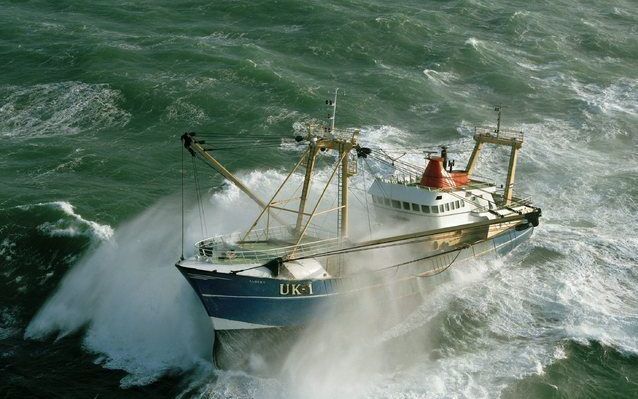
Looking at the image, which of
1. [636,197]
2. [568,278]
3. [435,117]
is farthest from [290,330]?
[435,117]

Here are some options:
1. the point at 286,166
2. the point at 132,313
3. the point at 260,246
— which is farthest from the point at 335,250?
the point at 286,166

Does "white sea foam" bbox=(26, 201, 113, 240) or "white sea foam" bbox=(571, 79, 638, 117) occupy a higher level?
"white sea foam" bbox=(571, 79, 638, 117)

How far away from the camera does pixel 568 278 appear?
3378 cm

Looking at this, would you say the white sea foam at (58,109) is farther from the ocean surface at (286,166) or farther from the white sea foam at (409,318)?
the white sea foam at (409,318)

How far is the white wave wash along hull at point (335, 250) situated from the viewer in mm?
26281

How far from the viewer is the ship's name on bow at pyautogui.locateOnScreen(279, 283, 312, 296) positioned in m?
Result: 26.4

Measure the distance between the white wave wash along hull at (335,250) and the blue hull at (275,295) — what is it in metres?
0.04

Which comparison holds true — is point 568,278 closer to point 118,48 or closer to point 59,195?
point 59,195

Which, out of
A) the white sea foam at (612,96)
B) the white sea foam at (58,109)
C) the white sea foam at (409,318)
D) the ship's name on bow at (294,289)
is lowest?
the white sea foam at (409,318)

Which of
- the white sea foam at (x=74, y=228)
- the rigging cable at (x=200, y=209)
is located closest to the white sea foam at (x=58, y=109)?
→ the rigging cable at (x=200, y=209)

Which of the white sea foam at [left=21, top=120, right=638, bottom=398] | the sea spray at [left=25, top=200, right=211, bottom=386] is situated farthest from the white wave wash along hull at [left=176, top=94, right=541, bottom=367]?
the sea spray at [left=25, top=200, right=211, bottom=386]

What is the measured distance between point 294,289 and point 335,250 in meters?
2.93

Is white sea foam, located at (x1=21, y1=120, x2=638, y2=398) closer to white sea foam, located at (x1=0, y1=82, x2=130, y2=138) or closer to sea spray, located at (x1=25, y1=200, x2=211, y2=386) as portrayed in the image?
sea spray, located at (x1=25, y1=200, x2=211, y2=386)

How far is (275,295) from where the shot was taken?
26.4m
